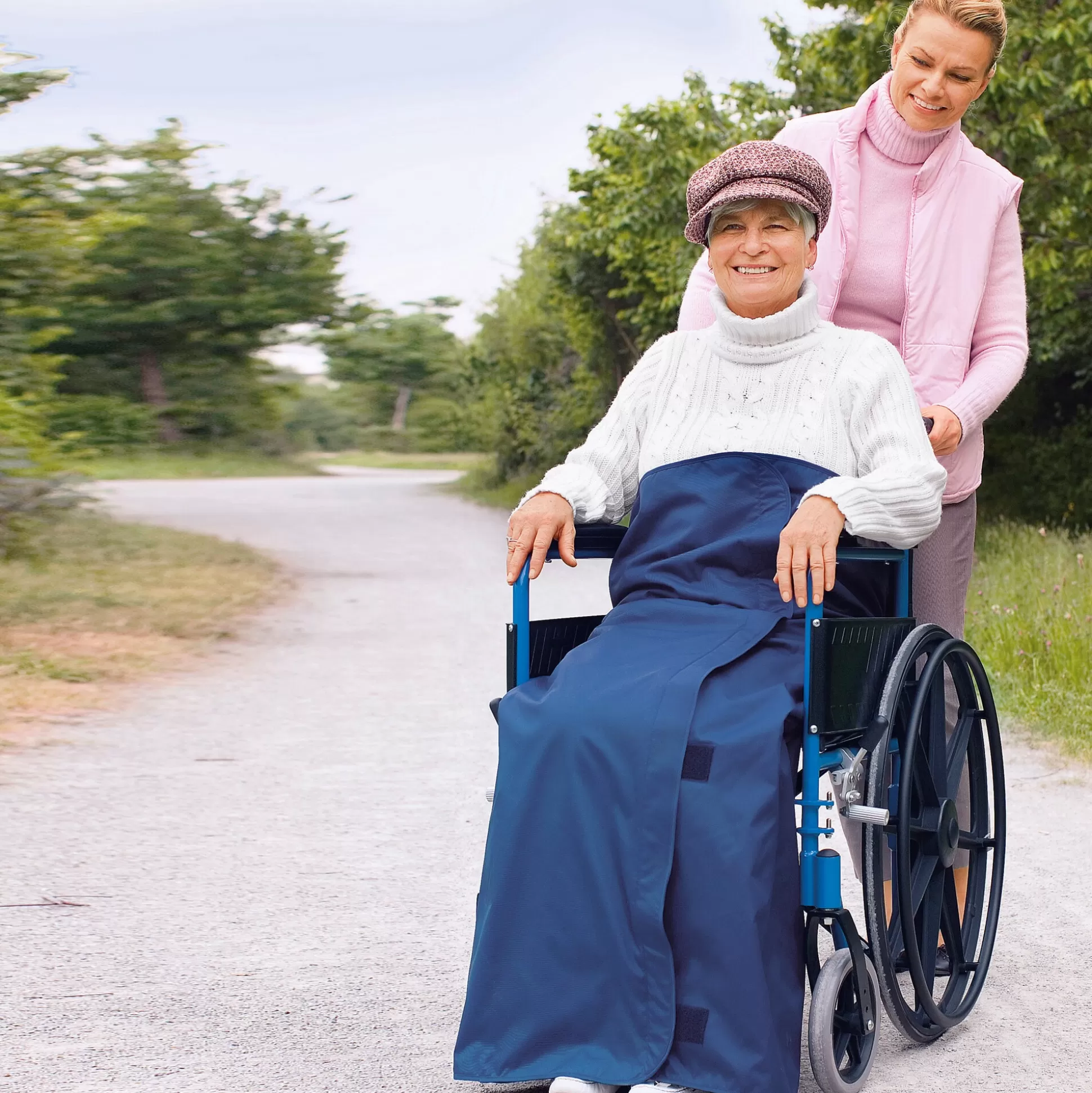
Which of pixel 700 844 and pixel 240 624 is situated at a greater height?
pixel 700 844

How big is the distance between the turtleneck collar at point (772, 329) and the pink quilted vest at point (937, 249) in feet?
0.95

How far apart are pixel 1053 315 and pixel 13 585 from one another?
7.98m

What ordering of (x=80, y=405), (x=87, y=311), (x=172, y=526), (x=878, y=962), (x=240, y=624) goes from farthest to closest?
(x=87, y=311), (x=172, y=526), (x=80, y=405), (x=240, y=624), (x=878, y=962)

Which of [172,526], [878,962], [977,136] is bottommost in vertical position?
[172,526]

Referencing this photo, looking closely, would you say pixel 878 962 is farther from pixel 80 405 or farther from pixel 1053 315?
pixel 80 405

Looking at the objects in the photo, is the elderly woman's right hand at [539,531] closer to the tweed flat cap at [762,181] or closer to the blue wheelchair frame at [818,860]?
the blue wheelchair frame at [818,860]

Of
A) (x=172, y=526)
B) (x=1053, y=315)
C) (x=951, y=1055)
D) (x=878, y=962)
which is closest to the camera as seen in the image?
(x=878, y=962)

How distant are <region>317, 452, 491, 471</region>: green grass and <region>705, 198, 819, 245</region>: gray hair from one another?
35867mm

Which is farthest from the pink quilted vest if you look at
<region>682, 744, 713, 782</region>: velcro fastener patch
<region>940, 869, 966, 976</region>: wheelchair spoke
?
<region>682, 744, 713, 782</region>: velcro fastener patch

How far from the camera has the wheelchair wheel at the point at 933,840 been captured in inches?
108

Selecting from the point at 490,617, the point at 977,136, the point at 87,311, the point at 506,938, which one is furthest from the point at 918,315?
the point at 87,311

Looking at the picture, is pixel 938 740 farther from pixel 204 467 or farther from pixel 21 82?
pixel 204 467

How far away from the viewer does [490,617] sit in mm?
9914

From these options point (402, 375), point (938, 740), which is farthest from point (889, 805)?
point (402, 375)
